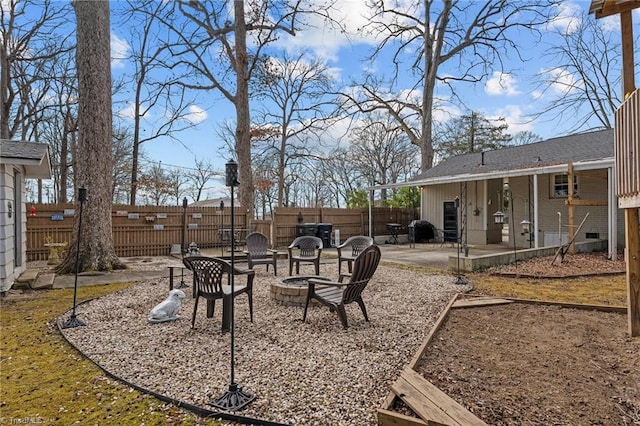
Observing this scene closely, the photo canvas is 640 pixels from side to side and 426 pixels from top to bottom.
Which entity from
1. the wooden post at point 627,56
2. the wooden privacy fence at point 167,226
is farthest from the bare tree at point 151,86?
the wooden post at point 627,56

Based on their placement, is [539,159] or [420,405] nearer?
[420,405]

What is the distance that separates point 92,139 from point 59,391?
6.77 m

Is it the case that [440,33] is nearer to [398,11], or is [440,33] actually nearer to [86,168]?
[398,11]

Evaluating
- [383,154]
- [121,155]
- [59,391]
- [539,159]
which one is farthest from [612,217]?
[121,155]

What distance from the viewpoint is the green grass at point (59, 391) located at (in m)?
2.32

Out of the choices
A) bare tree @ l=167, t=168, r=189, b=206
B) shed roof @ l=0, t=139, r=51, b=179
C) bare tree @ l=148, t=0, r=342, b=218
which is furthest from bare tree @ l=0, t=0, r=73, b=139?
bare tree @ l=167, t=168, r=189, b=206

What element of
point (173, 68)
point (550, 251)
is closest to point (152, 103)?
point (173, 68)

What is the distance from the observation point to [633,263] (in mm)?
3814

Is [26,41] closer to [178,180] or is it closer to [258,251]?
[258,251]

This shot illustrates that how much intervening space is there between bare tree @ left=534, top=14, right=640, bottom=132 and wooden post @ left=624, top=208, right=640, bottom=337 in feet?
58.7

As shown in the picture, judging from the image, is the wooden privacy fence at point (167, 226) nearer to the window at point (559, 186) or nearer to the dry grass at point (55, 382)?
the dry grass at point (55, 382)

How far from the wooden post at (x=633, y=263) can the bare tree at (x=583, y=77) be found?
1789 cm

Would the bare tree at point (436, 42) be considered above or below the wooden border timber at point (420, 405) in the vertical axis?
above

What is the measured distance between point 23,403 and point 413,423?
2.58 metres
